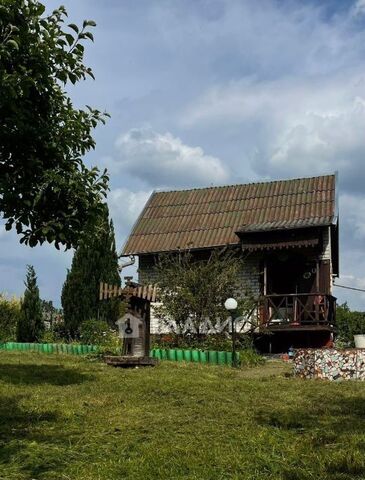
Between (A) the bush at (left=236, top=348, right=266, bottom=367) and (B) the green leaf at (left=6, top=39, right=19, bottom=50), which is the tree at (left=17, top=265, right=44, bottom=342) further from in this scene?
(B) the green leaf at (left=6, top=39, right=19, bottom=50)

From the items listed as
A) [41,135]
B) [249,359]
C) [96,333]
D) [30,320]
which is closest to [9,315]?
[30,320]

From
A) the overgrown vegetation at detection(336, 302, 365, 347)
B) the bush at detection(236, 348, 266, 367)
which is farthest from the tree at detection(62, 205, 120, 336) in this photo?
the overgrown vegetation at detection(336, 302, 365, 347)

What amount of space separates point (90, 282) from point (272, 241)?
7366 mm

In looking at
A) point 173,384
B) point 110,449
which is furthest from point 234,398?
point 110,449

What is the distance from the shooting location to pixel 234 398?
9.30 metres

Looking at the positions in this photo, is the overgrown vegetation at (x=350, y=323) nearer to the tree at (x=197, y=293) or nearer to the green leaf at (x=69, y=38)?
the tree at (x=197, y=293)

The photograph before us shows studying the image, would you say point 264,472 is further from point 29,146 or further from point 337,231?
point 337,231

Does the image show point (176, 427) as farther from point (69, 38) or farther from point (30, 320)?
point (30, 320)

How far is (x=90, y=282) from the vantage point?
23.3 meters

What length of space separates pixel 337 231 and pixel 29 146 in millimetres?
18864

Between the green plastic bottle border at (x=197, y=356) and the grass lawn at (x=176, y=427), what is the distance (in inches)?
122

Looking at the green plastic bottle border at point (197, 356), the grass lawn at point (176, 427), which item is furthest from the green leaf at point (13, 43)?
the green plastic bottle border at point (197, 356)

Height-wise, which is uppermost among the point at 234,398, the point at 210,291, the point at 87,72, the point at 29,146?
the point at 87,72

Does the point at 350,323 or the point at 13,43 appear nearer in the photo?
the point at 13,43
